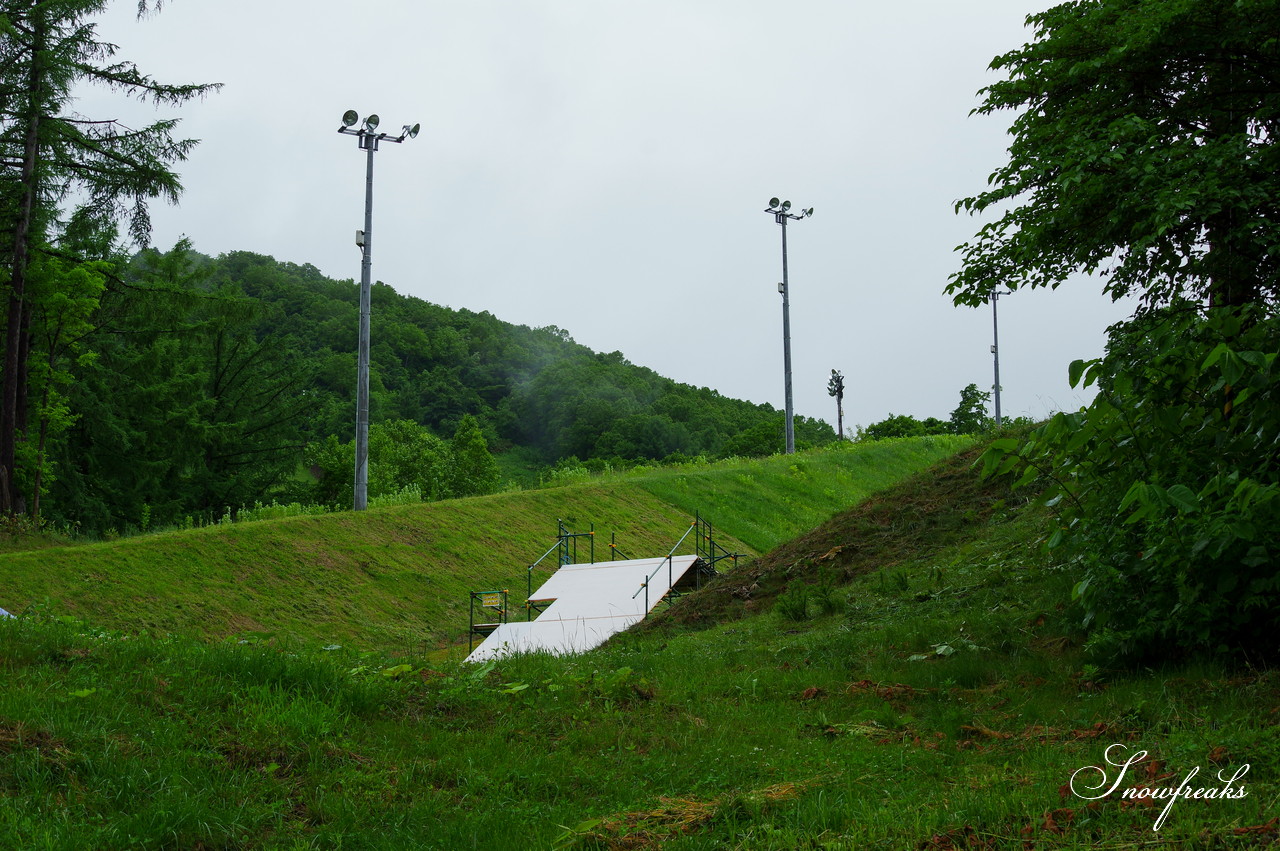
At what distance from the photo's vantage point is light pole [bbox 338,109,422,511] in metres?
22.0

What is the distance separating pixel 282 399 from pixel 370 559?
89.9 feet

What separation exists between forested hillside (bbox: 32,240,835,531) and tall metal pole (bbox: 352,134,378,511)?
12.2ft

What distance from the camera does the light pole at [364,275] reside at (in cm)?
2205

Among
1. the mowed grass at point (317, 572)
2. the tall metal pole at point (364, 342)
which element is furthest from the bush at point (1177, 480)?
the tall metal pole at point (364, 342)

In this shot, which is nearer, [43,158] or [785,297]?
[43,158]

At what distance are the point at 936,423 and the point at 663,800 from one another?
59.7m

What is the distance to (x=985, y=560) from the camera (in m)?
10.1

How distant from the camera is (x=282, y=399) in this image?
45375mm

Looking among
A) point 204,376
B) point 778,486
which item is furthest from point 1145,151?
point 204,376

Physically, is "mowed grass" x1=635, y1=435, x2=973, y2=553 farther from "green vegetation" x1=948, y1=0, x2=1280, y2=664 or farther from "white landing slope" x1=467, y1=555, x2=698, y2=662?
"green vegetation" x1=948, y1=0, x2=1280, y2=664

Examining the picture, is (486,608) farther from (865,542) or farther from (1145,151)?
(1145,151)

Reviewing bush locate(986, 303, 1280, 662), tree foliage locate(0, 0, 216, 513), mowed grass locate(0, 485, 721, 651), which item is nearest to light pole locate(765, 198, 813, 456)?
mowed grass locate(0, 485, 721, 651)

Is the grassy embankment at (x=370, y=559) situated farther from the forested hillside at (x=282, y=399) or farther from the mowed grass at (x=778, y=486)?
the forested hillside at (x=282, y=399)

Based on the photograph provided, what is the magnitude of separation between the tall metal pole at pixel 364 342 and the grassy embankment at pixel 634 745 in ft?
48.9
